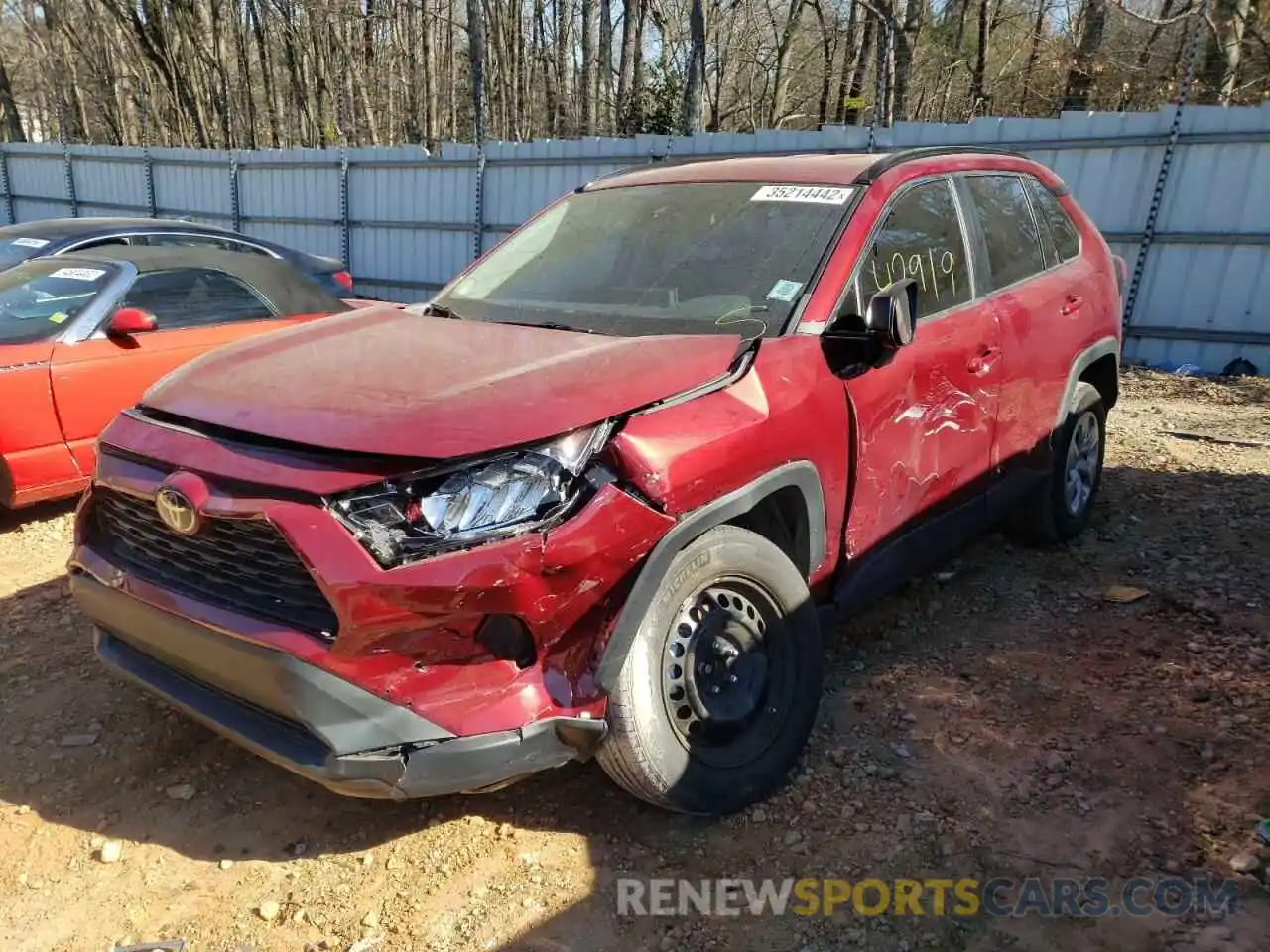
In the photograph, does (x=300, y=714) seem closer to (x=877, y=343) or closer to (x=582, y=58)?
(x=877, y=343)

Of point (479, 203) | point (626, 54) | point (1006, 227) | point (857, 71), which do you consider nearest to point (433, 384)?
point (1006, 227)

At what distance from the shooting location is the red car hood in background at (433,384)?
2.13m

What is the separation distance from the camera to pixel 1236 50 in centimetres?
1465

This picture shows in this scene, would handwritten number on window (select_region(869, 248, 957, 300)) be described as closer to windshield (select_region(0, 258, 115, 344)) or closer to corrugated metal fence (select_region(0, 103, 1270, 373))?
windshield (select_region(0, 258, 115, 344))

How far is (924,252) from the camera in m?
3.33

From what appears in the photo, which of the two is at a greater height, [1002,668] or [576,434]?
[576,434]

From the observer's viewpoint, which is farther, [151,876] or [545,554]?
[151,876]

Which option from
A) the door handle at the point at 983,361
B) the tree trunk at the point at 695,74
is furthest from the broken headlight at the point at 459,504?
the tree trunk at the point at 695,74

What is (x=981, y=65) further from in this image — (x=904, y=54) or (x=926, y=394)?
(x=926, y=394)

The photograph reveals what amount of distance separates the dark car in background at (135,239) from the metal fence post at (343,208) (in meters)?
7.52

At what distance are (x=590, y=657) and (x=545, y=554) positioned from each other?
32 cm

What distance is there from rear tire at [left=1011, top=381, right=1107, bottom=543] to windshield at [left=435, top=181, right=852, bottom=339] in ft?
6.26

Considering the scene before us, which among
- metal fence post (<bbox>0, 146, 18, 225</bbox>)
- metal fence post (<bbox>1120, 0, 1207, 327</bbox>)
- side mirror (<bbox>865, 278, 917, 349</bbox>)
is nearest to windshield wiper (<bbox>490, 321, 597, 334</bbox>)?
side mirror (<bbox>865, 278, 917, 349</bbox>)

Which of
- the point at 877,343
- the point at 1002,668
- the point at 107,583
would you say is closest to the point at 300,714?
the point at 107,583
